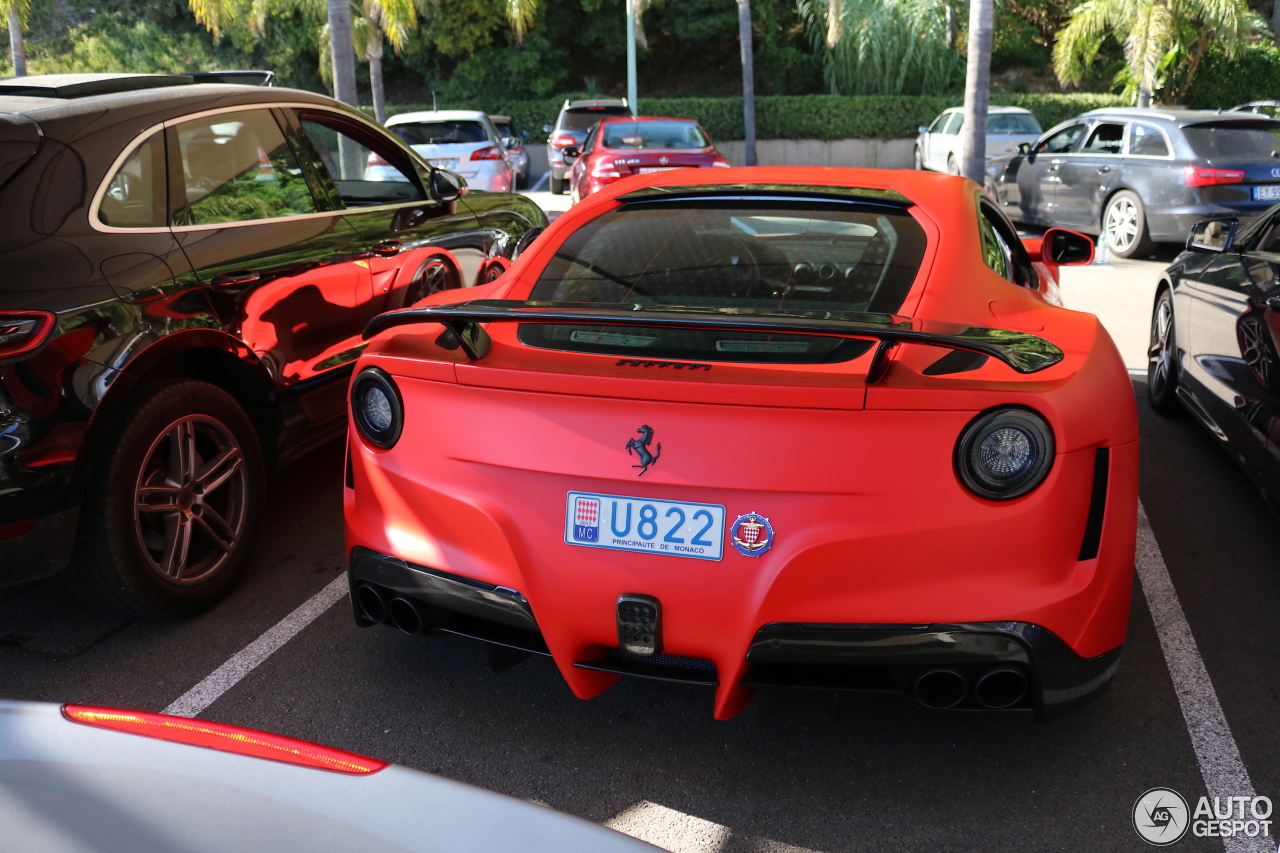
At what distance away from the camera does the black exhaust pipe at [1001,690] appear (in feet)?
7.95

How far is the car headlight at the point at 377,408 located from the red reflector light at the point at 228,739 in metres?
1.16

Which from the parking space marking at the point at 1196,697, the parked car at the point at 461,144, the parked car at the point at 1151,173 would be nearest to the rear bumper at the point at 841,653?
the parking space marking at the point at 1196,697

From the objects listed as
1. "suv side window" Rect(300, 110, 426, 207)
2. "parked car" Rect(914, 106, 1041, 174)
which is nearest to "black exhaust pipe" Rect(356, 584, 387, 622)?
"suv side window" Rect(300, 110, 426, 207)

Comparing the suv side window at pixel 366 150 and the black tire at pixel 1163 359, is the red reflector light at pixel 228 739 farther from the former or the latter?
the black tire at pixel 1163 359

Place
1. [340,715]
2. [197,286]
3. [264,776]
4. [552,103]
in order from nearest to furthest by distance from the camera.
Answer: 1. [264,776]
2. [340,715]
3. [197,286]
4. [552,103]

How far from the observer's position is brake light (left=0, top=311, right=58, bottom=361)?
2936 mm

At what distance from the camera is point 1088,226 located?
1286cm

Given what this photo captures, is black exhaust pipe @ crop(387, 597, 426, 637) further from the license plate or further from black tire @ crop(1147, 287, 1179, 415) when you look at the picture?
black tire @ crop(1147, 287, 1179, 415)

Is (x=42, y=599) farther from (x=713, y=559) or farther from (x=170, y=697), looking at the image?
(x=713, y=559)

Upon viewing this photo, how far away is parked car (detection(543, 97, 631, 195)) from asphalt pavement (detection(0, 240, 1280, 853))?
18.4 metres

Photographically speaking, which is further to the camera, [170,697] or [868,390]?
[170,697]

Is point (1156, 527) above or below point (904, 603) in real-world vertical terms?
below

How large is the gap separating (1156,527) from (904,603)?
259cm

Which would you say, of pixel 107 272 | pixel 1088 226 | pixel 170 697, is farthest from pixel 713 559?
pixel 1088 226
